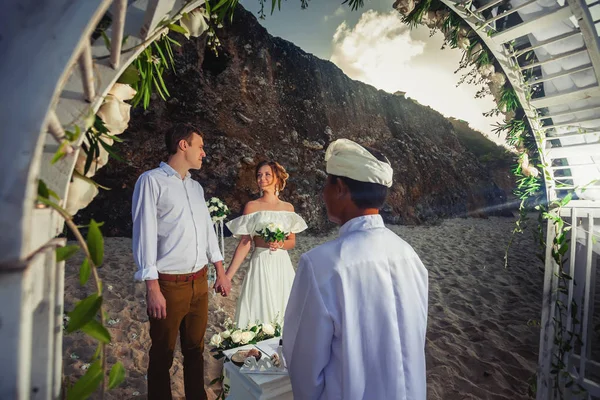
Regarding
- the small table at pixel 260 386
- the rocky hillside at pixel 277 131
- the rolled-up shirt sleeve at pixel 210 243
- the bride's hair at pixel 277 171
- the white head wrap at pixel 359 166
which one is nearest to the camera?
the white head wrap at pixel 359 166

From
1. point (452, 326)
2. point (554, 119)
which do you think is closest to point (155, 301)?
point (554, 119)

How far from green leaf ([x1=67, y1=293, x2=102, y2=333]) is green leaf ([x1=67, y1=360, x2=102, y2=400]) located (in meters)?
0.09

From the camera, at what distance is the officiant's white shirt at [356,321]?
125cm

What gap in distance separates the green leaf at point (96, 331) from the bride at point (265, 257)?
2348mm

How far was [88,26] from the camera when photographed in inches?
24.7

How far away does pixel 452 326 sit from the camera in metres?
5.07

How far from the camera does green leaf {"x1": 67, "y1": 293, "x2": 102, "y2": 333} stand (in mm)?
663

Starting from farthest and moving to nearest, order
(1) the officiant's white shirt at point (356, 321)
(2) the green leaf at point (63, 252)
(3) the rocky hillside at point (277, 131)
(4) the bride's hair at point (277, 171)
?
(3) the rocky hillside at point (277, 131) → (4) the bride's hair at point (277, 171) → (1) the officiant's white shirt at point (356, 321) → (2) the green leaf at point (63, 252)

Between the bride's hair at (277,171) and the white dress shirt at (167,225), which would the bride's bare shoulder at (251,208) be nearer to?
the bride's hair at (277,171)

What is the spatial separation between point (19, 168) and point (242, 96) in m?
14.9

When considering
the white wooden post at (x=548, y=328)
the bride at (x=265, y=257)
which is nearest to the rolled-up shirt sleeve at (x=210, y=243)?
the bride at (x=265, y=257)

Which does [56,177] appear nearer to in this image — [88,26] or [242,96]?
[88,26]

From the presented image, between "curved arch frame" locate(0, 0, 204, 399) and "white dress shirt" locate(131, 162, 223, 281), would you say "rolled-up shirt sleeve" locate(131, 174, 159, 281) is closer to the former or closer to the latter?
"white dress shirt" locate(131, 162, 223, 281)

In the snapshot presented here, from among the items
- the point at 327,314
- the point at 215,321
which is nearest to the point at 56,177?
the point at 327,314
